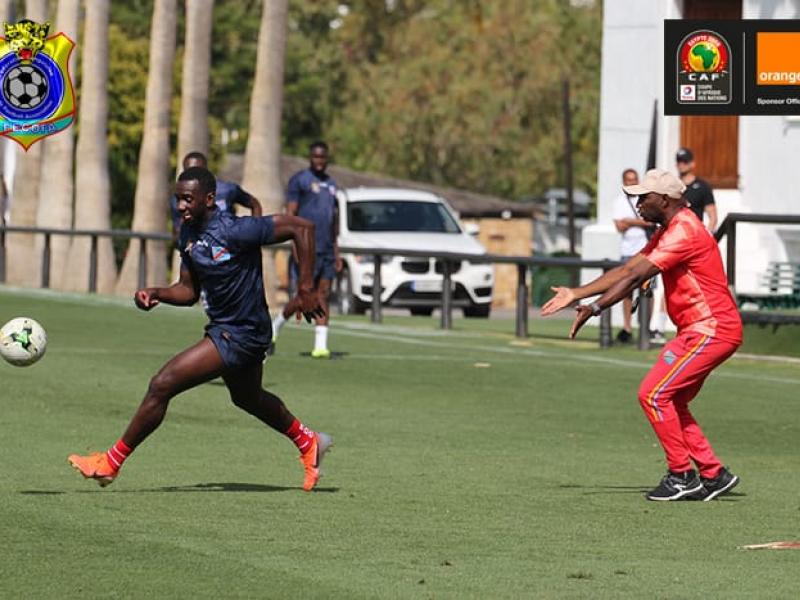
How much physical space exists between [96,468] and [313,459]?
4.09 feet

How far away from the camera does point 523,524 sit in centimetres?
1072

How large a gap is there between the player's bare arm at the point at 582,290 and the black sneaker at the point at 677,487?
121 centimetres

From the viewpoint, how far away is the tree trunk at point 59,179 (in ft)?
146

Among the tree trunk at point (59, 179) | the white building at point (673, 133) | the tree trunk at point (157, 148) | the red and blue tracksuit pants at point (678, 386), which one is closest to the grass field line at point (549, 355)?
the white building at point (673, 133)

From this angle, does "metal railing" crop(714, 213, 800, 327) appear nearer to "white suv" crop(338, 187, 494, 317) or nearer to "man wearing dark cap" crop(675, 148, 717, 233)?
"man wearing dark cap" crop(675, 148, 717, 233)

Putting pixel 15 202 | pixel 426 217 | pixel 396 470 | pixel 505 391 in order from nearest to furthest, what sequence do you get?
1. pixel 396 470
2. pixel 505 391
3. pixel 426 217
4. pixel 15 202

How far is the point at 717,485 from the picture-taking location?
11898mm

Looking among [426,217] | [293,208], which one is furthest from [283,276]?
[293,208]

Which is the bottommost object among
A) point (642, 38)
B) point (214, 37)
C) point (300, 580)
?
point (300, 580)

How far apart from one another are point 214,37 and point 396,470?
62328 millimetres

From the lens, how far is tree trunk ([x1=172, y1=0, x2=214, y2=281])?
1540 inches

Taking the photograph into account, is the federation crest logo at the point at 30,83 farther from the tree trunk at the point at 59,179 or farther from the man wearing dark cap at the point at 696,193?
the tree trunk at the point at 59,179

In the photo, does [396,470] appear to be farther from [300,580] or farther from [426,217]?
[426,217]

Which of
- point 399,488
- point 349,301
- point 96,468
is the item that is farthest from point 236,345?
point 349,301
